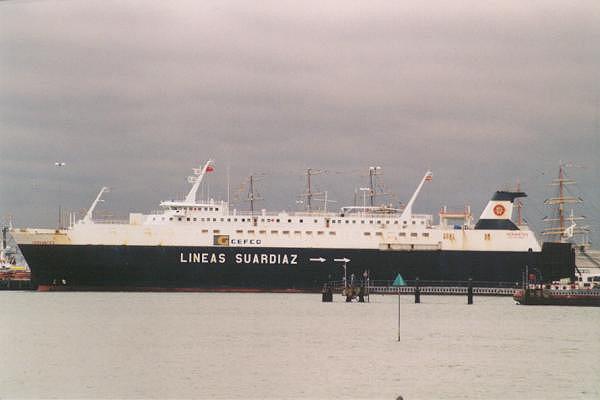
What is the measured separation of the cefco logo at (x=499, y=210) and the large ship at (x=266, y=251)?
0.56m

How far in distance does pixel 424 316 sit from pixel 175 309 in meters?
8.21

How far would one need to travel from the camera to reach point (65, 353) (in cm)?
2398

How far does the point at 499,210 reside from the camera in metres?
49.9

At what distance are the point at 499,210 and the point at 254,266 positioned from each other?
1108 cm

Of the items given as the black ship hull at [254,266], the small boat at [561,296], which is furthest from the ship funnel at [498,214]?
Result: the small boat at [561,296]

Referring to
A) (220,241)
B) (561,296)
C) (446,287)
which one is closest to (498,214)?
(446,287)

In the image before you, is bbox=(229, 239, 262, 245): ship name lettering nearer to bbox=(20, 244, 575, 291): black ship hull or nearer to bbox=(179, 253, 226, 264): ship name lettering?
bbox=(20, 244, 575, 291): black ship hull

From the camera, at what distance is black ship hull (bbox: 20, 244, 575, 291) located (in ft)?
152

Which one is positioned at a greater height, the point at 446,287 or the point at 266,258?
the point at 266,258

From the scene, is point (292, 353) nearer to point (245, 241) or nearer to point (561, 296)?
point (561, 296)

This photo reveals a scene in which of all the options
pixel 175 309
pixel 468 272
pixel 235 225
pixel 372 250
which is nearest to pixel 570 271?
pixel 468 272

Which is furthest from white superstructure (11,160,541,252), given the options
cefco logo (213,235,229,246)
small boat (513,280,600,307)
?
small boat (513,280,600,307)

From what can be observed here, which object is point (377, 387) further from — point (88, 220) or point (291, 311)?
point (88, 220)

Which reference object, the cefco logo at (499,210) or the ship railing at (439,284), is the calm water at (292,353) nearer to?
the ship railing at (439,284)
